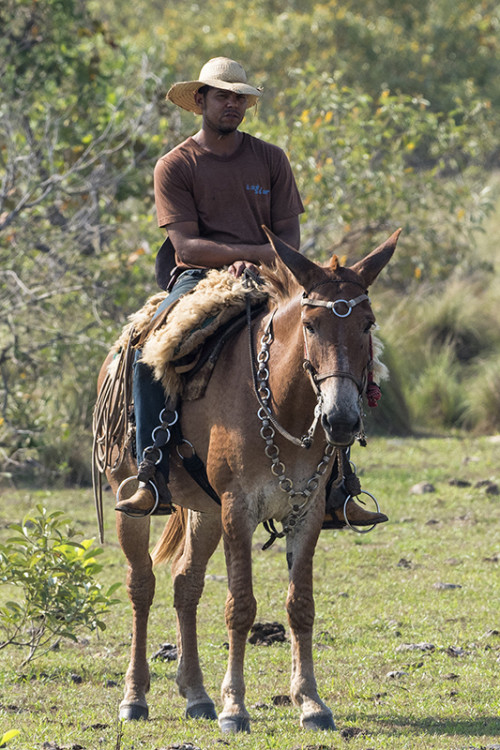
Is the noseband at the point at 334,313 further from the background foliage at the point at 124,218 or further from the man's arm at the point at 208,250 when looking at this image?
the background foliage at the point at 124,218

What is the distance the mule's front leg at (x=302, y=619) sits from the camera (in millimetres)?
4703

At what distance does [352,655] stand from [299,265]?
2.70 meters

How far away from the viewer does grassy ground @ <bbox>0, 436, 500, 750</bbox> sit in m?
4.66

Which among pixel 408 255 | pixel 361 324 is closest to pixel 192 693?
pixel 361 324

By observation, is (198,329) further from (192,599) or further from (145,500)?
(192,599)

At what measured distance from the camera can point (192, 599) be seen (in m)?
5.53

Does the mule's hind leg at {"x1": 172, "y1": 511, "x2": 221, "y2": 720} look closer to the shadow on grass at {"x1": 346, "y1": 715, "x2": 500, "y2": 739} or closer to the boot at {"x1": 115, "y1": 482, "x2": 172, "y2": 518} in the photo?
the boot at {"x1": 115, "y1": 482, "x2": 172, "y2": 518}

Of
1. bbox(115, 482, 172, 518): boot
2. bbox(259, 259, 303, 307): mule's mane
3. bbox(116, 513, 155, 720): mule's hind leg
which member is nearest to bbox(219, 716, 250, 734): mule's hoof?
bbox(116, 513, 155, 720): mule's hind leg

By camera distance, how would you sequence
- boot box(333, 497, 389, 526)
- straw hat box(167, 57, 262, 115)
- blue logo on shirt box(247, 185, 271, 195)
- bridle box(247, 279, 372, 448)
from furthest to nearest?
blue logo on shirt box(247, 185, 271, 195)
straw hat box(167, 57, 262, 115)
boot box(333, 497, 389, 526)
bridle box(247, 279, 372, 448)

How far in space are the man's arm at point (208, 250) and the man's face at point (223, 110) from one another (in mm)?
502

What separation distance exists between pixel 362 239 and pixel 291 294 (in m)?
9.75

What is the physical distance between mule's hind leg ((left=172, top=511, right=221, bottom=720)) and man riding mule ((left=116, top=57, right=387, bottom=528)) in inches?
17.5

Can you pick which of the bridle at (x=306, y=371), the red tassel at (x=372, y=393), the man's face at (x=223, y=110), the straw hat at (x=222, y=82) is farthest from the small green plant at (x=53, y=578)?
the straw hat at (x=222, y=82)

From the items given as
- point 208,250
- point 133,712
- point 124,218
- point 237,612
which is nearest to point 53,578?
point 133,712
